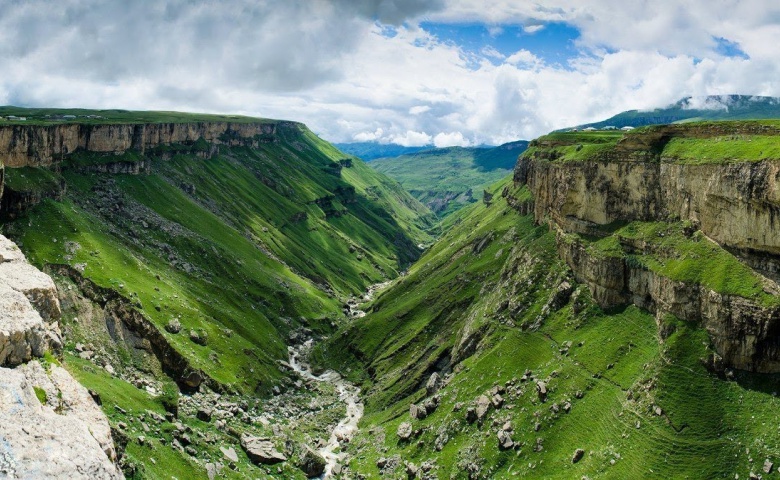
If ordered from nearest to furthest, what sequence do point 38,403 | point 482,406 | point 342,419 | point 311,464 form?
point 38,403
point 482,406
point 311,464
point 342,419

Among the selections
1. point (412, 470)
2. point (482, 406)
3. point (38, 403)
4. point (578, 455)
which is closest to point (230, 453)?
point (412, 470)

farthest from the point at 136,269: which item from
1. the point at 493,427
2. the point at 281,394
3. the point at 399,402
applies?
the point at 493,427

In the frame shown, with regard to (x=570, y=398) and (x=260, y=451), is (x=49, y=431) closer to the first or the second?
(x=260, y=451)

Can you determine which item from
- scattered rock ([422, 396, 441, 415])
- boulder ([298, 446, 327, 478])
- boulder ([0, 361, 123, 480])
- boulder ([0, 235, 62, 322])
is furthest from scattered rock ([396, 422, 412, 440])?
boulder ([0, 361, 123, 480])

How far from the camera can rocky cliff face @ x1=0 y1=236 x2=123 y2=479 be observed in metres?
31.8

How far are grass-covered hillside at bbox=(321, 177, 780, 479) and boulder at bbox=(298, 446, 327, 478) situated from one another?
29.2ft

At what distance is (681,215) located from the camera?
118438 mm

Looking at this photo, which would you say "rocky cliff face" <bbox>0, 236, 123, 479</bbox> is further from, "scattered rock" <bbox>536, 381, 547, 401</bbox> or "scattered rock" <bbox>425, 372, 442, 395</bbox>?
"scattered rock" <bbox>425, 372, 442, 395</bbox>

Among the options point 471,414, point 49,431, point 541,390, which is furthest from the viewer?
point 471,414

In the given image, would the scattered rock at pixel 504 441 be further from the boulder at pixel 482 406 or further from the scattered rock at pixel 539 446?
the boulder at pixel 482 406

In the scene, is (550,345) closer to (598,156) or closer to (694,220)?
(694,220)

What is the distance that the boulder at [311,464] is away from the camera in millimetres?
123500

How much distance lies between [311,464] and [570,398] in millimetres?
57083

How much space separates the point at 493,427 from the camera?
11675 cm
